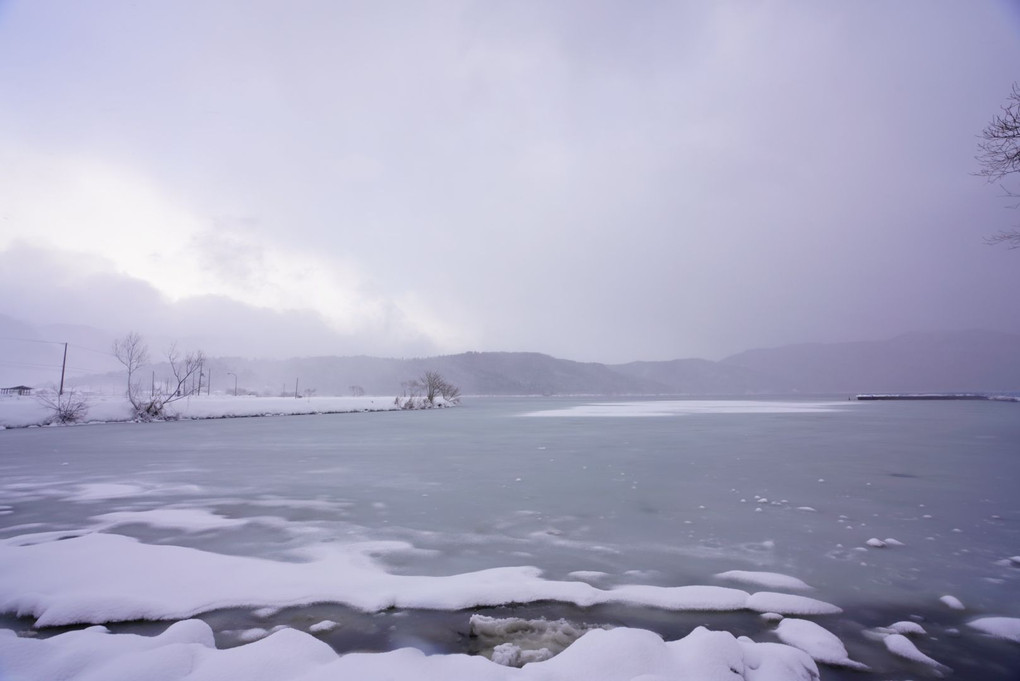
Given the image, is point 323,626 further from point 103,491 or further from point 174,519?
point 103,491

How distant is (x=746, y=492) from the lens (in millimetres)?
7680

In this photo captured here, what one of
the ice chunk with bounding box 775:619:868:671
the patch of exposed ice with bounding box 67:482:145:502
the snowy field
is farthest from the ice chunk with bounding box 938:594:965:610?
the patch of exposed ice with bounding box 67:482:145:502

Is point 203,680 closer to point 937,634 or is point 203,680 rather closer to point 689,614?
point 689,614

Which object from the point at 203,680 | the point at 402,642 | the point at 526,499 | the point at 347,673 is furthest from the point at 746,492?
the point at 203,680

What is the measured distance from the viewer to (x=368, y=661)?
265cm

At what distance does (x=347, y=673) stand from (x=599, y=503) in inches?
195

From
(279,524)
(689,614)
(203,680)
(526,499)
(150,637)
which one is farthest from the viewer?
(526,499)

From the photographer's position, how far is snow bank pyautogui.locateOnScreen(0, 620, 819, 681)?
2.50 metres

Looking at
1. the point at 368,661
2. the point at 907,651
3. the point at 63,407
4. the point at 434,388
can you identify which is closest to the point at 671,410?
the point at 434,388

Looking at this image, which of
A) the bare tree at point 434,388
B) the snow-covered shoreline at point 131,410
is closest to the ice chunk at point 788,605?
the snow-covered shoreline at point 131,410

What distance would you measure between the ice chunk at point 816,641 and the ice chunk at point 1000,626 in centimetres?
109

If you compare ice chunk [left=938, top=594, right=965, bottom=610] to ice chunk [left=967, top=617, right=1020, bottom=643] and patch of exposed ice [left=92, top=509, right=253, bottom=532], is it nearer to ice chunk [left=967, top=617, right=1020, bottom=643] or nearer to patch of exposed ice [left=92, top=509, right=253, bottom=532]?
ice chunk [left=967, top=617, right=1020, bottom=643]

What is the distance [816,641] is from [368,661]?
106 inches

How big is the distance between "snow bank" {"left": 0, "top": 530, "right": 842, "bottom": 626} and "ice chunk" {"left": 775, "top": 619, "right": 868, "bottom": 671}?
1.00 feet
